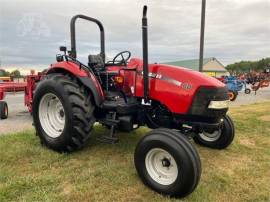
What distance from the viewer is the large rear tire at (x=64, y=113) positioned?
14.5 feet

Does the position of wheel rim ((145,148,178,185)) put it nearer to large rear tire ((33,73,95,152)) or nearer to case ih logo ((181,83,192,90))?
case ih logo ((181,83,192,90))

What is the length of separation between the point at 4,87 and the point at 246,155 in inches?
268

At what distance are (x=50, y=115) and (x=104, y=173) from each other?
1.64 metres

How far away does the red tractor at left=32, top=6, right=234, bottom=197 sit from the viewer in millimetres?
3525

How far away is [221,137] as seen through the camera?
517 cm

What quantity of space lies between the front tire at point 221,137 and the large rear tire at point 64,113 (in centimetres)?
188

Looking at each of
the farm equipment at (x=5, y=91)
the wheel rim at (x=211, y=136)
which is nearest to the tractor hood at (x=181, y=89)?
the wheel rim at (x=211, y=136)

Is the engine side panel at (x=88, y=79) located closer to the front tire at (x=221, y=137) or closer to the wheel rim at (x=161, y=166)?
the wheel rim at (x=161, y=166)

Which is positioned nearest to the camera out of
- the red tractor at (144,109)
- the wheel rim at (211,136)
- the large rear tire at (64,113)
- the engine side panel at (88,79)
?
the red tractor at (144,109)

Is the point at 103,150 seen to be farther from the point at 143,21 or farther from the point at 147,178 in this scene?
the point at 143,21

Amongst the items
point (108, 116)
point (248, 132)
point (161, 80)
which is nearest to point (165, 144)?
point (161, 80)

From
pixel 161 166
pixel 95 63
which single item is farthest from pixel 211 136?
pixel 95 63

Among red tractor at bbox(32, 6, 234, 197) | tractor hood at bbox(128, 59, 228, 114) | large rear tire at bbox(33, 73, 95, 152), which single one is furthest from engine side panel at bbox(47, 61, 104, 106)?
tractor hood at bbox(128, 59, 228, 114)

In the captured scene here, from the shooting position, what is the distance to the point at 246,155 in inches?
197
